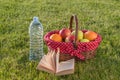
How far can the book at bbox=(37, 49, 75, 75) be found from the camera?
4.43 meters

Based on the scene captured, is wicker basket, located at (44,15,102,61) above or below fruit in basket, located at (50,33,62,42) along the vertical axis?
below

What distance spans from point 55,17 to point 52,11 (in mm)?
456

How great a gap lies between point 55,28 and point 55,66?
2.00 m

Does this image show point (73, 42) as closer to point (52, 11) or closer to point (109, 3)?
point (52, 11)

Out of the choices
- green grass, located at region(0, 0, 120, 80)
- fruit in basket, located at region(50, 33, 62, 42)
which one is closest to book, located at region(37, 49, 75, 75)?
green grass, located at region(0, 0, 120, 80)

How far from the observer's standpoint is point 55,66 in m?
4.47

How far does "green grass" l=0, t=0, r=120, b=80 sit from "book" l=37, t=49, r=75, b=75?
2.3 inches

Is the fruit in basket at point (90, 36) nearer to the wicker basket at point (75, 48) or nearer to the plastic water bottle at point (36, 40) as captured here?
the wicker basket at point (75, 48)

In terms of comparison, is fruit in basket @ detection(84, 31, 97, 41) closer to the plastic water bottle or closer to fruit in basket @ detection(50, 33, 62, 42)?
fruit in basket @ detection(50, 33, 62, 42)

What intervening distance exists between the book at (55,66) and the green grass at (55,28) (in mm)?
58

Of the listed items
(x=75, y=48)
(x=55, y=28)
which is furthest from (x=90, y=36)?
(x=55, y=28)

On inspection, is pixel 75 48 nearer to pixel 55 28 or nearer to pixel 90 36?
pixel 90 36

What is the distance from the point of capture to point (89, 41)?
15.6 feet

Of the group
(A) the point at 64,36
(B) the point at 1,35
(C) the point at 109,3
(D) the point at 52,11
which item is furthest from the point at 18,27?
(C) the point at 109,3
